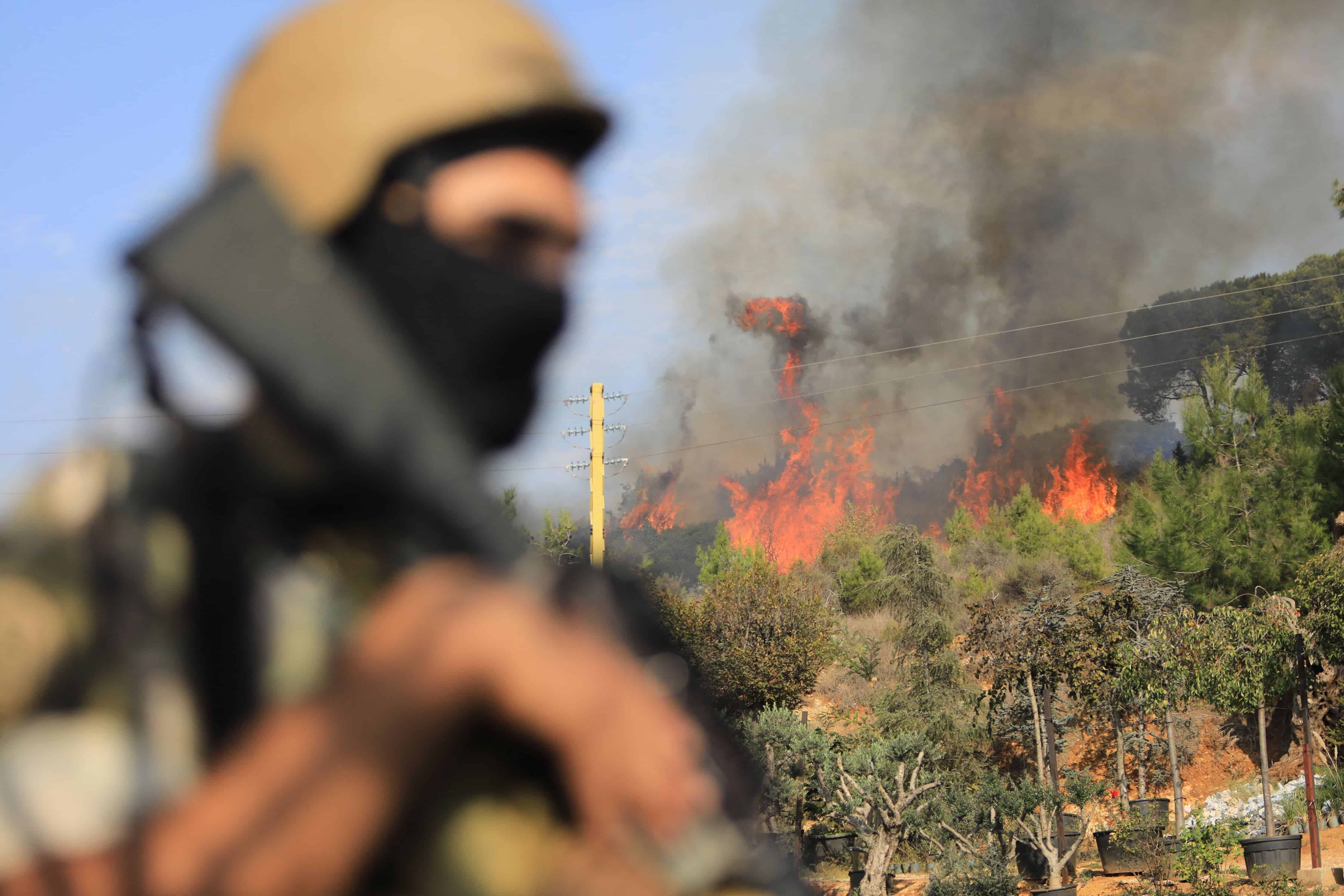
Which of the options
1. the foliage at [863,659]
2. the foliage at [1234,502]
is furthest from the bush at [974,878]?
the foliage at [1234,502]

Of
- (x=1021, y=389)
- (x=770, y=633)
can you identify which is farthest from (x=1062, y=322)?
(x=770, y=633)

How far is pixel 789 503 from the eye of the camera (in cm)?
6400

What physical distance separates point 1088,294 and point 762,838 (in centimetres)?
6124

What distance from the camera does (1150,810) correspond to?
1407 cm

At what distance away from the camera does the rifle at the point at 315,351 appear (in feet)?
1.45

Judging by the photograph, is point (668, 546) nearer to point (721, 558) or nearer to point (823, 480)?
point (721, 558)

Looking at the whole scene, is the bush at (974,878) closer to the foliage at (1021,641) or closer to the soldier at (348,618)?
the foliage at (1021,641)

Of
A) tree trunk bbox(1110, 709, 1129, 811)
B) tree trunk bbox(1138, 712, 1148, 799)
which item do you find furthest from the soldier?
tree trunk bbox(1138, 712, 1148, 799)

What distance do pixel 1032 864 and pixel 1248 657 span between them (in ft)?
12.0

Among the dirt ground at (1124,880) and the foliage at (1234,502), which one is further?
the foliage at (1234,502)

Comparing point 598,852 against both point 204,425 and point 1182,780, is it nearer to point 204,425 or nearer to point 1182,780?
point 204,425

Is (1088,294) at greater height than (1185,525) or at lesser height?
greater

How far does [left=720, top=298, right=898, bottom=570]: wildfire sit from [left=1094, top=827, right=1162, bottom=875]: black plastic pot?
47061 millimetres

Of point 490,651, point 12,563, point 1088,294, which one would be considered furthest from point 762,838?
point 1088,294
